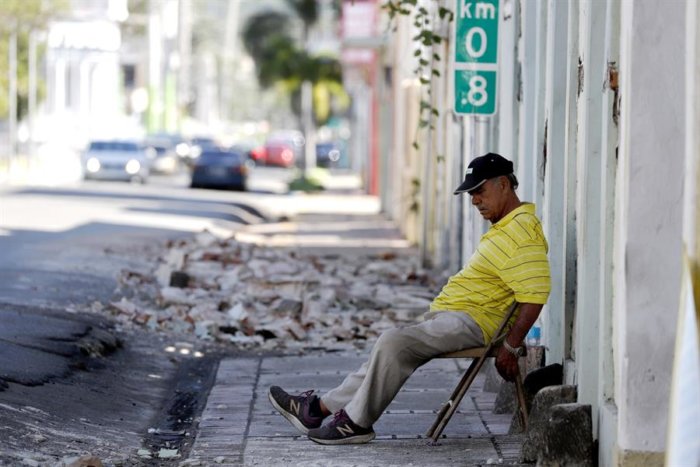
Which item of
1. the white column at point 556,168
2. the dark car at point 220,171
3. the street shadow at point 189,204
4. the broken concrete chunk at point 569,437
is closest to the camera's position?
the broken concrete chunk at point 569,437

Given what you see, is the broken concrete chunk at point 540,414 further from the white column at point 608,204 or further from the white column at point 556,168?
the white column at point 556,168

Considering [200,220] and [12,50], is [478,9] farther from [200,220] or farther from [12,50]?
[12,50]

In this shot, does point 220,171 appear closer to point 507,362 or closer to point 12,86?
point 12,86

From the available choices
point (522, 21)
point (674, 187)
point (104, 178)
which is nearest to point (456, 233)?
point (522, 21)

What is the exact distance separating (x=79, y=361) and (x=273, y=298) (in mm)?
5069

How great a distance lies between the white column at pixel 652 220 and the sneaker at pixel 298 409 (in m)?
2.56

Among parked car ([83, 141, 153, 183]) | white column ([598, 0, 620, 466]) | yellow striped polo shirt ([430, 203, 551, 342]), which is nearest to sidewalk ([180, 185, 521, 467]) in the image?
yellow striped polo shirt ([430, 203, 551, 342])

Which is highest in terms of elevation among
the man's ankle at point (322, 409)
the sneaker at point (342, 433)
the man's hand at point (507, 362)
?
the man's hand at point (507, 362)

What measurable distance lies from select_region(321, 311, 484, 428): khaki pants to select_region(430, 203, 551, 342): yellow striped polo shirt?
0.32 feet

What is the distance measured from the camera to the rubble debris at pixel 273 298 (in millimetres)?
14008

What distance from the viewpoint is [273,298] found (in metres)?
16.3

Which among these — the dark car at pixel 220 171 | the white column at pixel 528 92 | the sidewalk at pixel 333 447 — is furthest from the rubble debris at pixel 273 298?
the dark car at pixel 220 171

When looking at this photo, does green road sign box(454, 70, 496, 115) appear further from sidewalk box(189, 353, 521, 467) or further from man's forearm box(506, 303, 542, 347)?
man's forearm box(506, 303, 542, 347)

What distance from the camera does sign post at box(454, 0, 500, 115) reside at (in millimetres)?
12328
